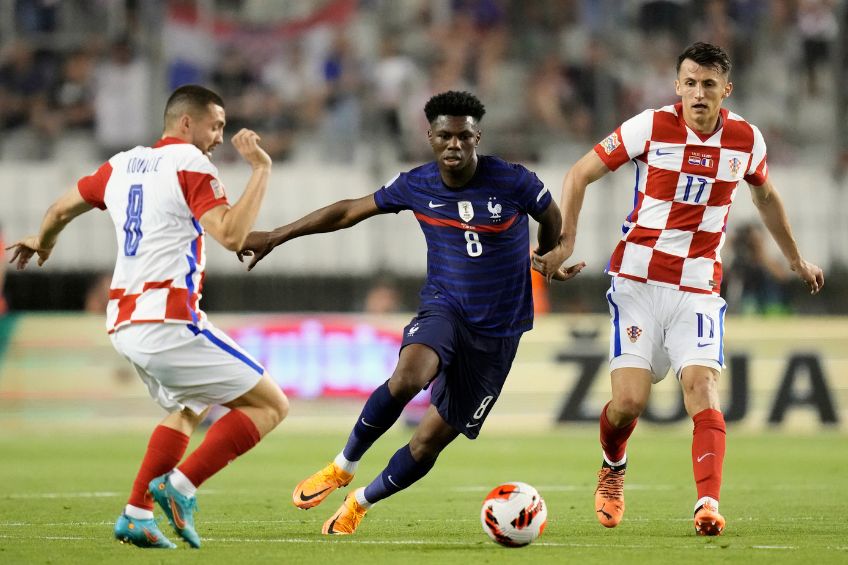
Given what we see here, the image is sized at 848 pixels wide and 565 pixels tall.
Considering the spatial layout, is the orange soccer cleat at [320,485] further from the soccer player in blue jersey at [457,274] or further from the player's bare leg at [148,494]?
the player's bare leg at [148,494]

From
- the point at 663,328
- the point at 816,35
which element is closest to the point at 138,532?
the point at 663,328

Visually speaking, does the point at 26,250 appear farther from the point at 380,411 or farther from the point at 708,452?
the point at 708,452

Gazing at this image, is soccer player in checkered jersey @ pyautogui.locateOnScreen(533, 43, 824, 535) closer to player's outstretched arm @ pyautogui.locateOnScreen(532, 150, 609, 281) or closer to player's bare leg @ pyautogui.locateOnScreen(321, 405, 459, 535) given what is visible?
player's outstretched arm @ pyautogui.locateOnScreen(532, 150, 609, 281)

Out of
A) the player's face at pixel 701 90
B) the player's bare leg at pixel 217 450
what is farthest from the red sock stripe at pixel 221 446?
the player's face at pixel 701 90

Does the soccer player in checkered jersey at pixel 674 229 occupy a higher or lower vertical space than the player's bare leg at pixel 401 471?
higher

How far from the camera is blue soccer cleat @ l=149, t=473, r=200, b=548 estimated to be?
625 cm

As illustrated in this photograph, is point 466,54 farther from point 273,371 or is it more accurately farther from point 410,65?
point 273,371

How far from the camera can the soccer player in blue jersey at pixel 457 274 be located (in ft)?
23.8

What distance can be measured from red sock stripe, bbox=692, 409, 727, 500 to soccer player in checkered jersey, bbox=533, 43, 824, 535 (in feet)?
0.39

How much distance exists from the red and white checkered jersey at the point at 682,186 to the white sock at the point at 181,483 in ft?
8.65

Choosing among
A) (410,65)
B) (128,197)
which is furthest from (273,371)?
(128,197)

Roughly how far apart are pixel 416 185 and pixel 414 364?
3.31 ft

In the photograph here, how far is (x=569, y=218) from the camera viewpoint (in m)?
7.43

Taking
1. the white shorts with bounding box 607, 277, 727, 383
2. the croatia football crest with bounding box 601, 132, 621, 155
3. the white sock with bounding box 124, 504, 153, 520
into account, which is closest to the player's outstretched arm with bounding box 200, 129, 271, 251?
the white sock with bounding box 124, 504, 153, 520
